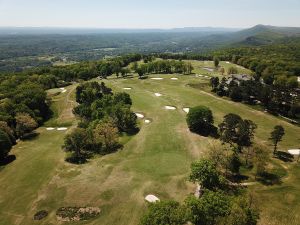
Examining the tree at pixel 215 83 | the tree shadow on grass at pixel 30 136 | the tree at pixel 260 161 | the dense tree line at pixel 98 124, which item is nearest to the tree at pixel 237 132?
the tree at pixel 260 161

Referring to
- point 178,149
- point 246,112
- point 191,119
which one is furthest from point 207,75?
point 178,149

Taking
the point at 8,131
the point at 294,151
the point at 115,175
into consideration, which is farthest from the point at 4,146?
the point at 294,151

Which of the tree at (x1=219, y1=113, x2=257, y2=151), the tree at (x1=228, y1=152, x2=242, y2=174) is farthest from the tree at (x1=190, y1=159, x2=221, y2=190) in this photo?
the tree at (x1=219, y1=113, x2=257, y2=151)

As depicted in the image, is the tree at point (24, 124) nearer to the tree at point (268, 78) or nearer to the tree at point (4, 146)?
the tree at point (4, 146)

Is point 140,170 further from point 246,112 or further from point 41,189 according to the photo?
point 246,112

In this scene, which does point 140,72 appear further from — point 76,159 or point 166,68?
point 76,159

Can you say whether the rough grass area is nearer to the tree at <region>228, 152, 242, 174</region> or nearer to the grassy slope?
the grassy slope
